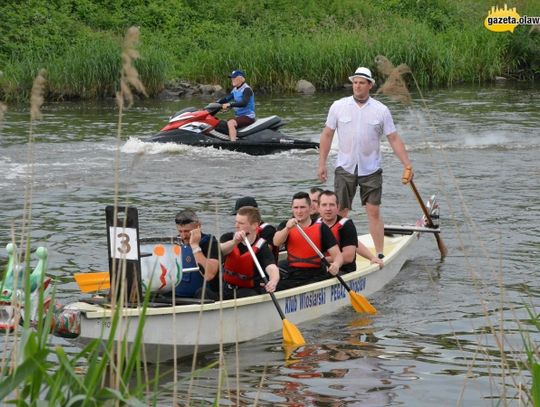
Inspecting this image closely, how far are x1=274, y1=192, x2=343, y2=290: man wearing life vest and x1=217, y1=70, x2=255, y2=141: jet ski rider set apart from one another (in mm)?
8800

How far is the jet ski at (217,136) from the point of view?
18781mm

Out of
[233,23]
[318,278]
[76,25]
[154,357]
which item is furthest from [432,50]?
[154,357]

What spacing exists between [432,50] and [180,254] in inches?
844

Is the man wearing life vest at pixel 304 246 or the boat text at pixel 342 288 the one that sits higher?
the man wearing life vest at pixel 304 246

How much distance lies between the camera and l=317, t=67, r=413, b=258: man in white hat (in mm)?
10688

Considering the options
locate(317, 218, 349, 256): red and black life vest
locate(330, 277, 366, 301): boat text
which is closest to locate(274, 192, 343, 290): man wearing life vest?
locate(330, 277, 366, 301): boat text

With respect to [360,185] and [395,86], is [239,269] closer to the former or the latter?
[360,185]

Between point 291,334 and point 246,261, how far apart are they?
28.3 inches

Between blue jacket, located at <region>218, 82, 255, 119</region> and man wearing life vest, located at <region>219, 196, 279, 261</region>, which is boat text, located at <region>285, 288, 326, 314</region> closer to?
man wearing life vest, located at <region>219, 196, 279, 261</region>

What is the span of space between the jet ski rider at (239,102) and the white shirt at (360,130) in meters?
7.57

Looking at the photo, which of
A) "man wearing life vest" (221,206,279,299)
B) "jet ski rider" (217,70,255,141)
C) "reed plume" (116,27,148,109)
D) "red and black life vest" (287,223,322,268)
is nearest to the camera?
"reed plume" (116,27,148,109)

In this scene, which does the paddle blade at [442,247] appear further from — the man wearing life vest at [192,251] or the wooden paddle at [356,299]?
the man wearing life vest at [192,251]

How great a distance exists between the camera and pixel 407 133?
21438 millimetres

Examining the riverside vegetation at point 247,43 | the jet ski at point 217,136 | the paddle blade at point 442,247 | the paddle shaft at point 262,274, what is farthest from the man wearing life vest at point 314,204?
the riverside vegetation at point 247,43
